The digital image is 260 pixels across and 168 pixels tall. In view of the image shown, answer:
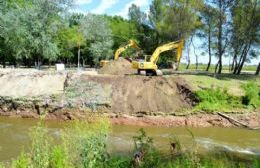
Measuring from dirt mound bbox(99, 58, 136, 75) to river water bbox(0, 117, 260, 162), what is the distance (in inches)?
533

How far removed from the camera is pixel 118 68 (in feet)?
146

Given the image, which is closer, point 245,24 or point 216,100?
point 216,100

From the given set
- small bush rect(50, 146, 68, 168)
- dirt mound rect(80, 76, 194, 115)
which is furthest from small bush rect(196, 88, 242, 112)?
small bush rect(50, 146, 68, 168)

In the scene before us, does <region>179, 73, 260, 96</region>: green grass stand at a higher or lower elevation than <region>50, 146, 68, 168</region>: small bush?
lower

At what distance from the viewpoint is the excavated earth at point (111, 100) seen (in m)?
31.5

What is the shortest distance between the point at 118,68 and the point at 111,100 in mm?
11809

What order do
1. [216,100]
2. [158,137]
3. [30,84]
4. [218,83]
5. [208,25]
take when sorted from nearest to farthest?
[158,137]
[216,100]
[218,83]
[30,84]
[208,25]

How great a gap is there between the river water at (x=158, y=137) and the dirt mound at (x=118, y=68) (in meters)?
13.5

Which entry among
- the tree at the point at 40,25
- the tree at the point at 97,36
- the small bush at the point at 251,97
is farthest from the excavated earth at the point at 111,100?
the tree at the point at 97,36

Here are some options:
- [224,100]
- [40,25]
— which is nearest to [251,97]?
[224,100]

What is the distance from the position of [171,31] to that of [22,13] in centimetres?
2172

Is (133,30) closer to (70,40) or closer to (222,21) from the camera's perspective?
(70,40)

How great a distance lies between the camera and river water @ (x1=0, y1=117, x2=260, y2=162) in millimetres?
23062

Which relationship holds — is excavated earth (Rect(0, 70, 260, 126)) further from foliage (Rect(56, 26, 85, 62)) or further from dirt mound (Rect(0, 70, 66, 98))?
foliage (Rect(56, 26, 85, 62))
